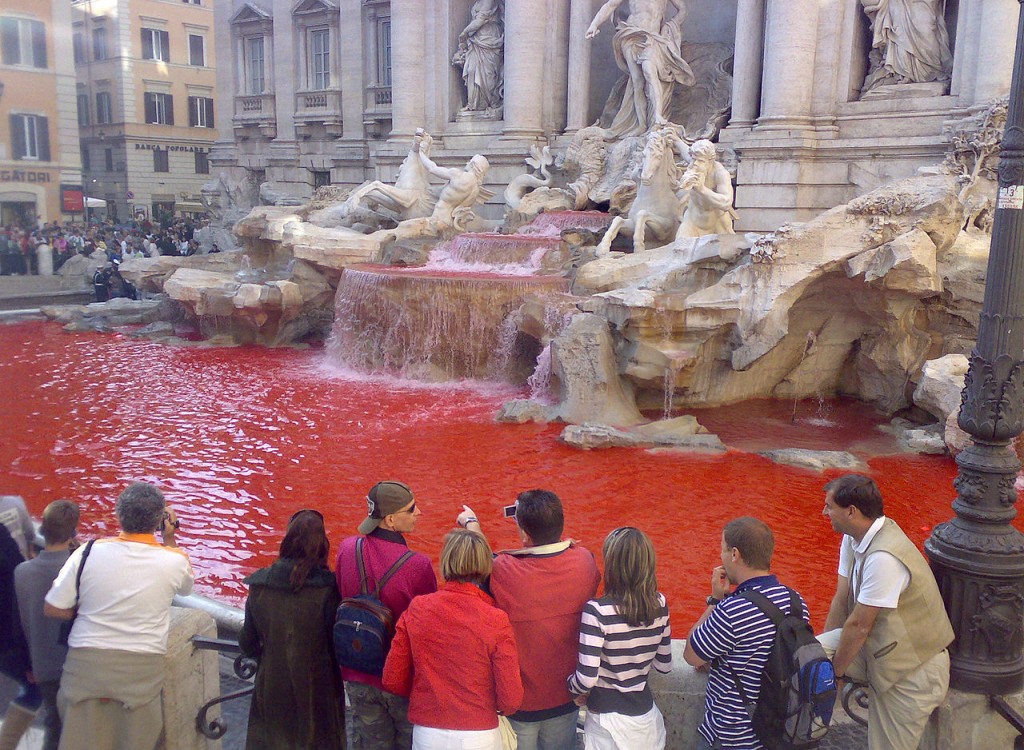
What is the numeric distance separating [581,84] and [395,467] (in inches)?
420

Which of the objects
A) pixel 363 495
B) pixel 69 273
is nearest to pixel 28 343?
pixel 69 273

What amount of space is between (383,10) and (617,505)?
16.1 meters

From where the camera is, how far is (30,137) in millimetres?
28969

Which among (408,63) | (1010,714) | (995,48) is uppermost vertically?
(408,63)

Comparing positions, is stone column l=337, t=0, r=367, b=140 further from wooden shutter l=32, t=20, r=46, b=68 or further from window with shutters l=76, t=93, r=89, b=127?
window with shutters l=76, t=93, r=89, b=127

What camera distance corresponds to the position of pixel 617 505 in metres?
7.38

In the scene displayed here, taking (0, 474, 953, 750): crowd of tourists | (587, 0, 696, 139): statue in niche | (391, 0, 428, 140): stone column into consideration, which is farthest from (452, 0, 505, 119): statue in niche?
(0, 474, 953, 750): crowd of tourists

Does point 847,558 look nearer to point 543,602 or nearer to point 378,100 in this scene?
point 543,602

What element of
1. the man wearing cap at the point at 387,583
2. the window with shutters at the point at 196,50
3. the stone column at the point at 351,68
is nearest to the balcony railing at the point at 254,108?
the stone column at the point at 351,68

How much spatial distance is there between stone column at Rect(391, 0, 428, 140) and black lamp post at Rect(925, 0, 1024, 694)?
1649 cm

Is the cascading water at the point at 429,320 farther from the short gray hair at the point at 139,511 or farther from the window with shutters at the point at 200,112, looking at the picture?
the window with shutters at the point at 200,112

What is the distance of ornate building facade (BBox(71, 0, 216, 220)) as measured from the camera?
3553cm

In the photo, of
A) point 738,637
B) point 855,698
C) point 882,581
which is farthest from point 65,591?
point 855,698

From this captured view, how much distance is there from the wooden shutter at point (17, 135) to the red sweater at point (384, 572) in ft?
98.6
